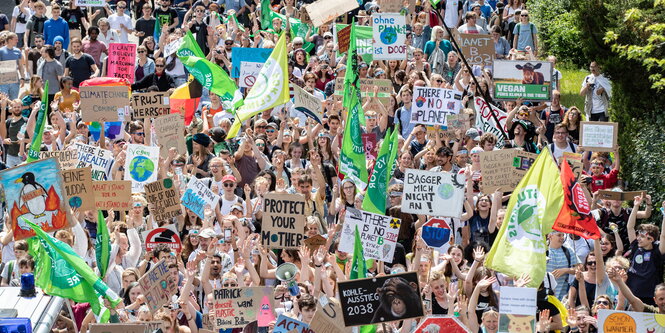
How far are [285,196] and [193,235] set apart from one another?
1309 millimetres

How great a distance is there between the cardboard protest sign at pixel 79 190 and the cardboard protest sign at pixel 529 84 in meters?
6.27

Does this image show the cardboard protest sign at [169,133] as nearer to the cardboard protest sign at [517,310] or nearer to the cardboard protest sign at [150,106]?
the cardboard protest sign at [150,106]

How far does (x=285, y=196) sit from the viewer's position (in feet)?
47.2

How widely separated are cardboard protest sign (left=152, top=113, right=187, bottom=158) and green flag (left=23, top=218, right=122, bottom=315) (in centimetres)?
463

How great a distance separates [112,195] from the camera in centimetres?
1552

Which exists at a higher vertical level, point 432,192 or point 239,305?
point 432,192

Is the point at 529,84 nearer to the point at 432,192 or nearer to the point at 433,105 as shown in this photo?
the point at 433,105

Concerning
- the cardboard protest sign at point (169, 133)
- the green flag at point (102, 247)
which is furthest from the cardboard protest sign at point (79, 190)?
the cardboard protest sign at point (169, 133)

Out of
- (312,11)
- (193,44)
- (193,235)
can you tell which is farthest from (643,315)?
(312,11)

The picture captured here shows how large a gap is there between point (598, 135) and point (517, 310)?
5.58 metres

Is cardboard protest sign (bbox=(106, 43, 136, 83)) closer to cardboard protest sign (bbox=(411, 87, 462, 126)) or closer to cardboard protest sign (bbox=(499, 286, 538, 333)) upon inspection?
cardboard protest sign (bbox=(411, 87, 462, 126))

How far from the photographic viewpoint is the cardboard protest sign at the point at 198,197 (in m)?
15.5

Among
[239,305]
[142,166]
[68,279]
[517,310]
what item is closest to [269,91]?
[142,166]

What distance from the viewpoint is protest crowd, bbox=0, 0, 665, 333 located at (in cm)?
1268
